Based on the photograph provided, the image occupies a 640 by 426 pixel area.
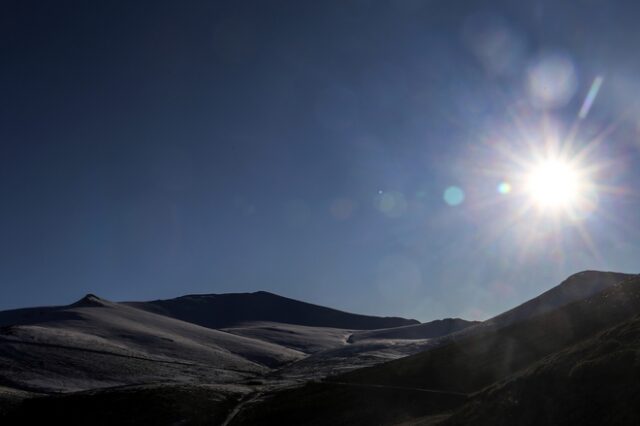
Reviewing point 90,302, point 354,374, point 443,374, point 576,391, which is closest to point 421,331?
point 90,302

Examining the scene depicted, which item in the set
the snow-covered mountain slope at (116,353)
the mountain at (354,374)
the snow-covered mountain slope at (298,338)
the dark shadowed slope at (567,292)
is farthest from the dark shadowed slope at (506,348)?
the snow-covered mountain slope at (298,338)

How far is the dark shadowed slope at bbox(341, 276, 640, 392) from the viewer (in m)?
43.4

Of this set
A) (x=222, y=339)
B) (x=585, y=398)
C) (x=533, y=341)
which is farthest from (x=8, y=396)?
(x=222, y=339)

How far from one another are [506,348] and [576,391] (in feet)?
96.5

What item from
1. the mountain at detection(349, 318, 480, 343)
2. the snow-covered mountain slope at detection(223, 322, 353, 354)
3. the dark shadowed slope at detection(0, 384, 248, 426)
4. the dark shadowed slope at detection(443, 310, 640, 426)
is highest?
the mountain at detection(349, 318, 480, 343)

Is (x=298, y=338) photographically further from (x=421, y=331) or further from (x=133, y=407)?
(x=133, y=407)

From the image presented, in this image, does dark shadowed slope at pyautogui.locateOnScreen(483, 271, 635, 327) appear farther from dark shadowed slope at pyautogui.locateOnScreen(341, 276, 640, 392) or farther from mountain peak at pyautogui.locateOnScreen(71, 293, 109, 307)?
mountain peak at pyautogui.locateOnScreen(71, 293, 109, 307)

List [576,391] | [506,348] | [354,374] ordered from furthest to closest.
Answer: [354,374], [506,348], [576,391]

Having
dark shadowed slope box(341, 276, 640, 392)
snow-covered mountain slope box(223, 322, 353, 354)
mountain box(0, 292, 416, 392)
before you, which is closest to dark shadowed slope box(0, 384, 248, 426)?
mountain box(0, 292, 416, 392)

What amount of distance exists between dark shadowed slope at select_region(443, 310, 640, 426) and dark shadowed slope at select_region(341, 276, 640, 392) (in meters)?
13.7

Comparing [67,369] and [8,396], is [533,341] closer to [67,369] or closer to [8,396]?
[8,396]

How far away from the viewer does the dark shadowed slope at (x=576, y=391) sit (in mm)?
20406

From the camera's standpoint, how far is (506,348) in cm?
5075

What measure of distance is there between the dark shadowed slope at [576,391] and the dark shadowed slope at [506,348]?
13663mm
